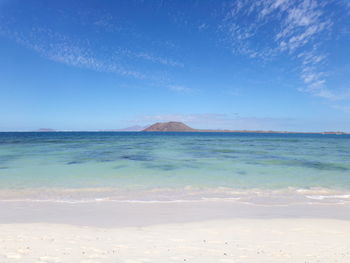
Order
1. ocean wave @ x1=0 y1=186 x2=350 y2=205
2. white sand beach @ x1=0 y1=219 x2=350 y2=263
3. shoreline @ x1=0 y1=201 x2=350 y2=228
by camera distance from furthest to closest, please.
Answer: ocean wave @ x1=0 y1=186 x2=350 y2=205 < shoreline @ x1=0 y1=201 x2=350 y2=228 < white sand beach @ x1=0 y1=219 x2=350 y2=263

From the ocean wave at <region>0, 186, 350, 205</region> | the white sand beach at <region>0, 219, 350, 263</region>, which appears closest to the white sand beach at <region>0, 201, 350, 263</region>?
the white sand beach at <region>0, 219, 350, 263</region>

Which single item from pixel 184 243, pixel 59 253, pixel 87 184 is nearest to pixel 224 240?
pixel 184 243

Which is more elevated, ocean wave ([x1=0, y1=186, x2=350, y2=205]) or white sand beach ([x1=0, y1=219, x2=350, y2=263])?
white sand beach ([x1=0, y1=219, x2=350, y2=263])

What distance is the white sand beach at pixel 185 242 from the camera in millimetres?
3971

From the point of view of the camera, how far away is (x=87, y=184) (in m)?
10.6

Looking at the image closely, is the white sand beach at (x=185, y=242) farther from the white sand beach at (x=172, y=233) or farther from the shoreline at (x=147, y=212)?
the shoreline at (x=147, y=212)

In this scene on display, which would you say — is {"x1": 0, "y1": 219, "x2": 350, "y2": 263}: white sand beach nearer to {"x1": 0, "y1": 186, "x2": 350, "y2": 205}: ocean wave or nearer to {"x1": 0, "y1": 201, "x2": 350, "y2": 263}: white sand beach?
{"x1": 0, "y1": 201, "x2": 350, "y2": 263}: white sand beach

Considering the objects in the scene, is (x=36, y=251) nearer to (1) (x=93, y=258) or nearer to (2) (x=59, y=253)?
(2) (x=59, y=253)

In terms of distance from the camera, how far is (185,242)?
4.73 meters

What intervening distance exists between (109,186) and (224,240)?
22.3ft

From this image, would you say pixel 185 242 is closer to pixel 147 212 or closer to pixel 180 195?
pixel 147 212

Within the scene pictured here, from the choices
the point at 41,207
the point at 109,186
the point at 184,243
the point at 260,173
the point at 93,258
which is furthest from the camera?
the point at 260,173

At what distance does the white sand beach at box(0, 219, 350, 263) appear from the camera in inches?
156

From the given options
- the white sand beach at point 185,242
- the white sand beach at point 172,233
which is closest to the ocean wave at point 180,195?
the white sand beach at point 172,233
